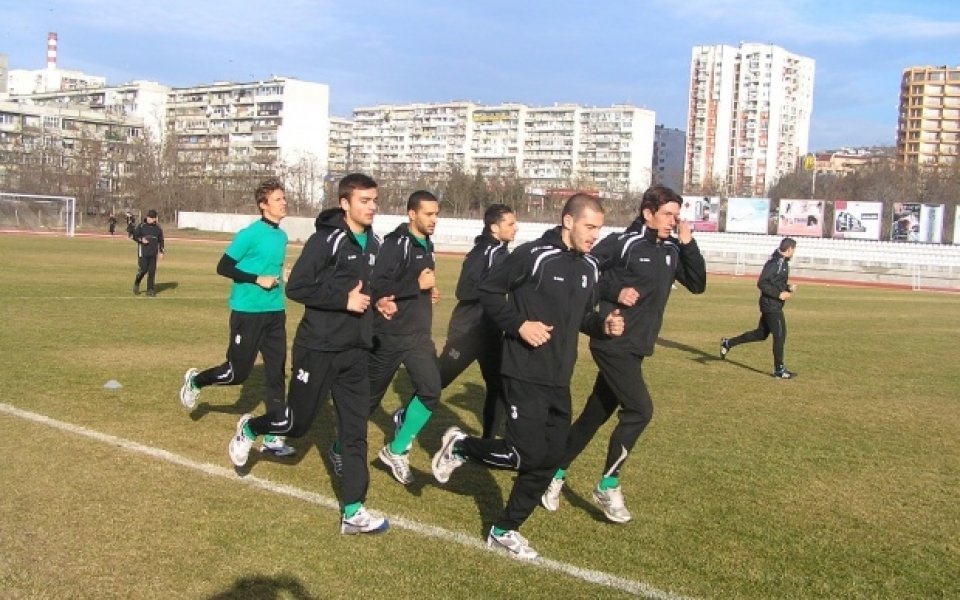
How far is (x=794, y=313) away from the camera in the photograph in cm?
2500

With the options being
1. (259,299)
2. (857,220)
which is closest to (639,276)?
(259,299)

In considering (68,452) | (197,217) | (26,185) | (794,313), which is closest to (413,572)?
(68,452)

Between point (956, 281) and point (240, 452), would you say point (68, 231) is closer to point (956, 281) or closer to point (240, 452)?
point (956, 281)

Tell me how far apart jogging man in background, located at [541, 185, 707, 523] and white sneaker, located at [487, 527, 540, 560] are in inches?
35.4

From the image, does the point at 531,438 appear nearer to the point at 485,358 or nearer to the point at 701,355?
the point at 485,358

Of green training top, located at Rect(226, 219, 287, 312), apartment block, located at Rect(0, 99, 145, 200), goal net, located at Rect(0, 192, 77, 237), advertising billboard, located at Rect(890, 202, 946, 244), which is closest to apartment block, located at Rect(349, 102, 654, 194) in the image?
apartment block, located at Rect(0, 99, 145, 200)

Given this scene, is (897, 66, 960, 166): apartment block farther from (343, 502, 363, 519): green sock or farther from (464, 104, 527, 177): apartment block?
(343, 502, 363, 519): green sock

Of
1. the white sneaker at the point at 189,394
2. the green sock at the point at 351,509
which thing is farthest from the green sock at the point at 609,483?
the white sneaker at the point at 189,394

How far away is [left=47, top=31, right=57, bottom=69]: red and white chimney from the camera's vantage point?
523 ft

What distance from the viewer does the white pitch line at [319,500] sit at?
16.2 feet

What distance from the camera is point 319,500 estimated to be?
6.22 metres

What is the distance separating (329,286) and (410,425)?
172 cm

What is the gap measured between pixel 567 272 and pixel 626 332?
1.01 m

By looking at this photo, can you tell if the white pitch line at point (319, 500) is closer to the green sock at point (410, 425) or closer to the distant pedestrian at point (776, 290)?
the green sock at point (410, 425)
